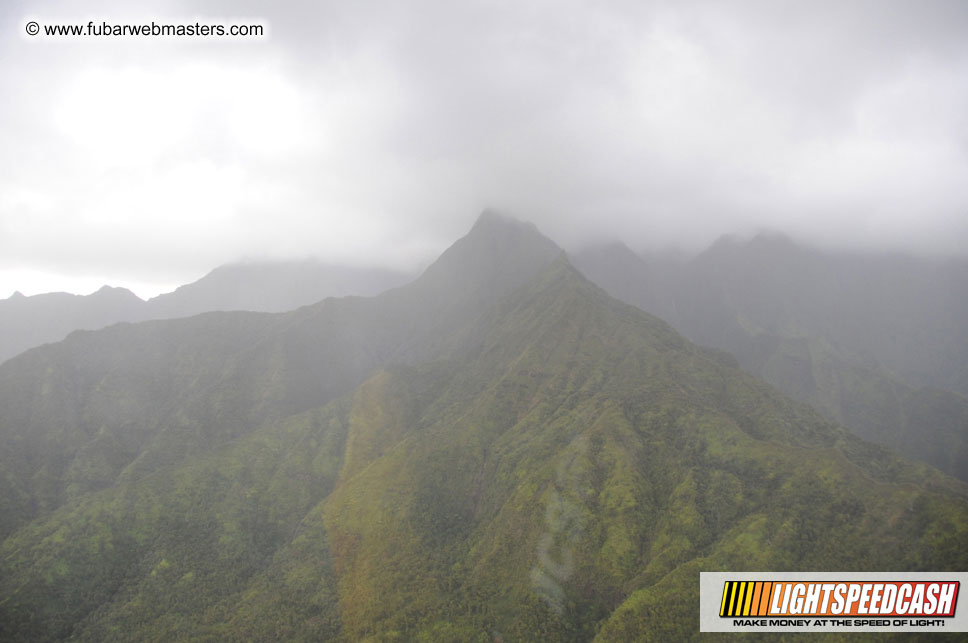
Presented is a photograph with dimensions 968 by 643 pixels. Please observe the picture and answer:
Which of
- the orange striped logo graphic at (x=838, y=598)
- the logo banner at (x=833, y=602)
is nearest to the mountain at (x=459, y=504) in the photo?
the logo banner at (x=833, y=602)

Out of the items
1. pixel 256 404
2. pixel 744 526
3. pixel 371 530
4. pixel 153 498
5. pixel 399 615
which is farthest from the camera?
pixel 256 404

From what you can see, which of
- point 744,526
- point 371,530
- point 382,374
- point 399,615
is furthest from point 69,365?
point 744,526

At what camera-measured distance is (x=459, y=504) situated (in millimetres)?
115312

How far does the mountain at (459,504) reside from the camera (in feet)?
244

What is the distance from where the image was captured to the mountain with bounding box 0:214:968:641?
74.4 metres

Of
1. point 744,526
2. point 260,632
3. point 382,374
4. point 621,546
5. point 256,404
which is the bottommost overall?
point 260,632

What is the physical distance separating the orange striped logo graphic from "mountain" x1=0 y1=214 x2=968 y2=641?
177 inches

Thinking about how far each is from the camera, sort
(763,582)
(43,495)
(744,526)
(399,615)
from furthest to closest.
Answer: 1. (43,495)
2. (399,615)
3. (744,526)
4. (763,582)

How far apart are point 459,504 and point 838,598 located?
78.3 metres

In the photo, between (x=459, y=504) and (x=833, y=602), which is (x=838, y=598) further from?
(x=459, y=504)

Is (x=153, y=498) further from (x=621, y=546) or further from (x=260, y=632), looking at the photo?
(x=621, y=546)

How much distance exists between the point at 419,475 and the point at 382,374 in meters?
74.7

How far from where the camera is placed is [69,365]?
7180 inches

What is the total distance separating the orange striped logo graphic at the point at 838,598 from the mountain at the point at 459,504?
4.50 m
